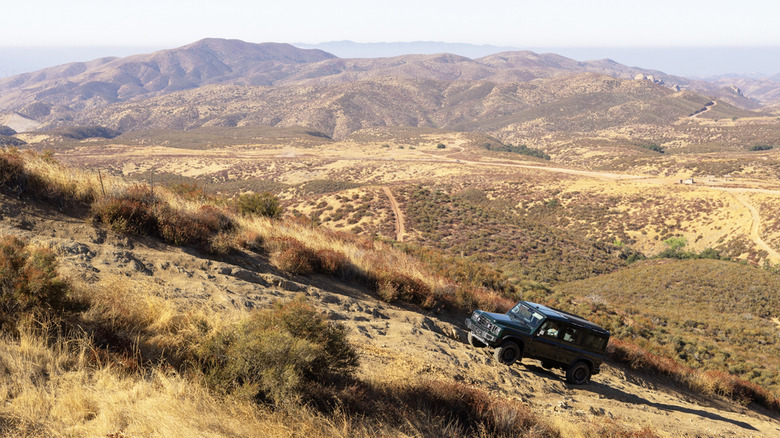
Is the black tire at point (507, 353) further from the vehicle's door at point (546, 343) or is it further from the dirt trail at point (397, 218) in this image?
the dirt trail at point (397, 218)

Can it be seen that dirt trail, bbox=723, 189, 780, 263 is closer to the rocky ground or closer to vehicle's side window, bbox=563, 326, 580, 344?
the rocky ground

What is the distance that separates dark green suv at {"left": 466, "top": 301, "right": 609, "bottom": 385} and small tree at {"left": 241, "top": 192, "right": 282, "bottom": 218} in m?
10.4

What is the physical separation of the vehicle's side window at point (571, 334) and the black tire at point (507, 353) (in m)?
1.18

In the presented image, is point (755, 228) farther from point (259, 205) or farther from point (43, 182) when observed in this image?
point (43, 182)

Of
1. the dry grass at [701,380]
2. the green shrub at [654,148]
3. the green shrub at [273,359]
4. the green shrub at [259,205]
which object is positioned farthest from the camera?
the green shrub at [654,148]

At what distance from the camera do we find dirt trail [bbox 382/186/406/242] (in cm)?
3741

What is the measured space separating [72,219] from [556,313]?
11.4m

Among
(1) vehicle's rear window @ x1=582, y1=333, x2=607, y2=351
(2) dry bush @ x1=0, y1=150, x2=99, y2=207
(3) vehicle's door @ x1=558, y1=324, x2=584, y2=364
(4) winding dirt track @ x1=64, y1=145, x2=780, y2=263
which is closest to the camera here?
(2) dry bush @ x1=0, y1=150, x2=99, y2=207

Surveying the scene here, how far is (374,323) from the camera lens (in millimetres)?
9211

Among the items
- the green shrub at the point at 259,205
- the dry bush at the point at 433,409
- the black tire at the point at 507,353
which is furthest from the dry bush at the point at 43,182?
the black tire at the point at 507,353

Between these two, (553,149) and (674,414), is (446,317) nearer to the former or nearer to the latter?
(674,414)

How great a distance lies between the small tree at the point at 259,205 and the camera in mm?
16609

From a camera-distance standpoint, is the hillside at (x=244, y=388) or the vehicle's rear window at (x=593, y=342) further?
the vehicle's rear window at (x=593, y=342)

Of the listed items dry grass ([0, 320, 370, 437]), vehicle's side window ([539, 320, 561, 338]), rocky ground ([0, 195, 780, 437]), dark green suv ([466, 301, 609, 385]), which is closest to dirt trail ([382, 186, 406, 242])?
rocky ground ([0, 195, 780, 437])
